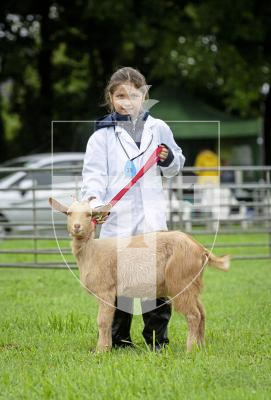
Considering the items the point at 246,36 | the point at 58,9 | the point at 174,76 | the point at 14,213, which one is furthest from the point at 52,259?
the point at 58,9

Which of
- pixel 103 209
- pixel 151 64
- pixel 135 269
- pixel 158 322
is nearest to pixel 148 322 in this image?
pixel 158 322

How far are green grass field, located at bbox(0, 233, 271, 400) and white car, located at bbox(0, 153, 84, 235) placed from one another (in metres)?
3.45

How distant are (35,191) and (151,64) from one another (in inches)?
610

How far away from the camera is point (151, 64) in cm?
2873

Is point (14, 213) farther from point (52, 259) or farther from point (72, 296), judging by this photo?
point (72, 296)

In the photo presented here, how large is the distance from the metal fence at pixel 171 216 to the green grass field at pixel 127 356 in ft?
9.06

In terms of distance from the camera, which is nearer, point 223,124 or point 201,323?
point 201,323

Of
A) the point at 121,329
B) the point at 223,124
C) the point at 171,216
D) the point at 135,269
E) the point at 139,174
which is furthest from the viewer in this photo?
the point at 223,124

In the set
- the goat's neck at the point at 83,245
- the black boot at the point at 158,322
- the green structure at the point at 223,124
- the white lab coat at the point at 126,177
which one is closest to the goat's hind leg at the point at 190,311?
the black boot at the point at 158,322

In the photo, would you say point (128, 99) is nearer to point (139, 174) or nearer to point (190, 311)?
point (139, 174)

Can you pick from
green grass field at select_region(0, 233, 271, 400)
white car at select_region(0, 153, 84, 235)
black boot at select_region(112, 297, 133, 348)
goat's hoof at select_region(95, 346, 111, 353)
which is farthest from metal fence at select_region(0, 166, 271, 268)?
goat's hoof at select_region(95, 346, 111, 353)

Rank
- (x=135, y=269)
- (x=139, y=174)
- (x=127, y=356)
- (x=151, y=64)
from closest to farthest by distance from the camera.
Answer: (x=127, y=356) < (x=135, y=269) < (x=139, y=174) < (x=151, y=64)

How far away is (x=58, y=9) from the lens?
29.1 metres

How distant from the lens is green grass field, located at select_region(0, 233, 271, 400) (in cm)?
514
